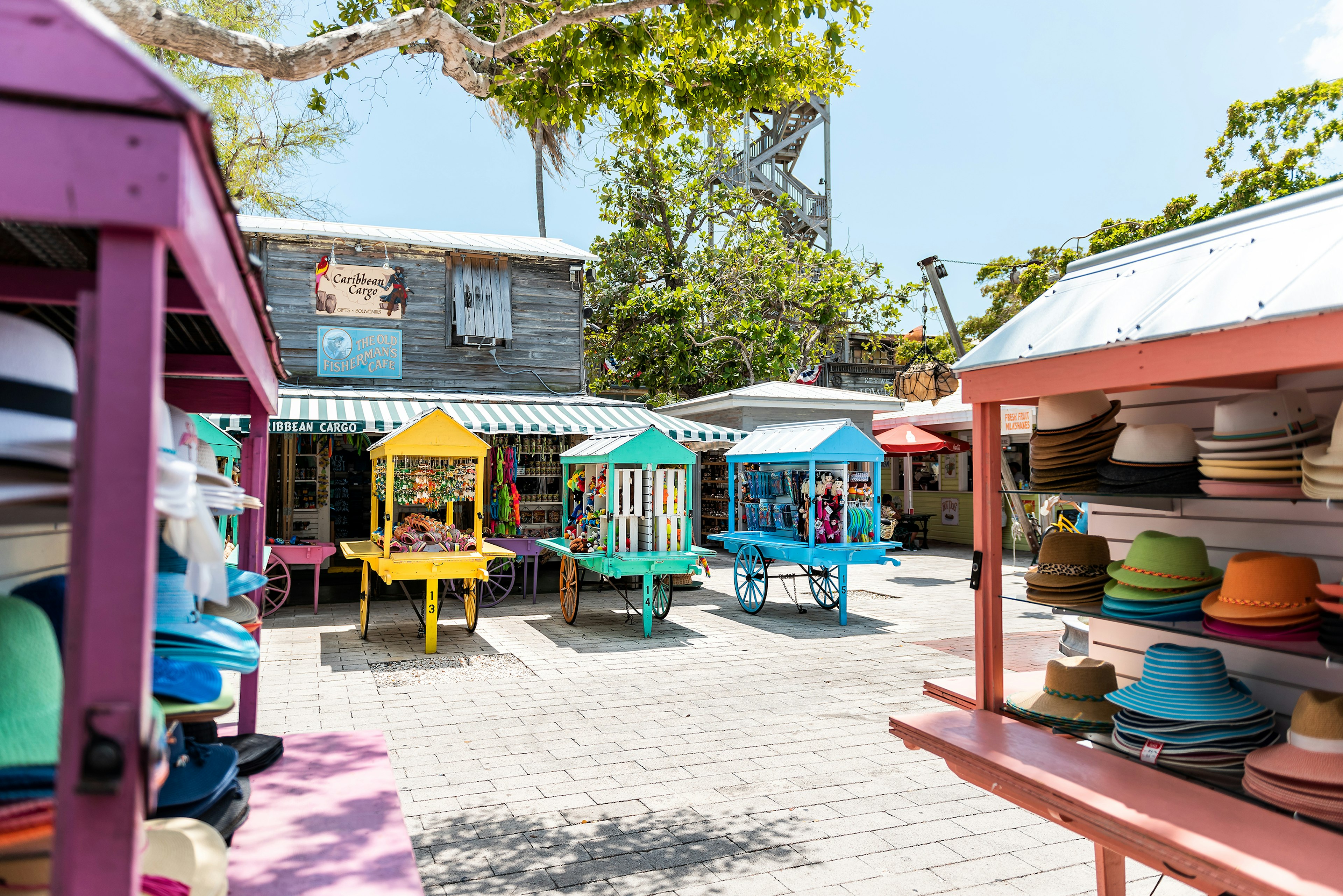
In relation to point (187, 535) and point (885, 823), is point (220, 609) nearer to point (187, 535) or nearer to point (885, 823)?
point (187, 535)

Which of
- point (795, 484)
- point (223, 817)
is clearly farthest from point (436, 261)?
point (223, 817)

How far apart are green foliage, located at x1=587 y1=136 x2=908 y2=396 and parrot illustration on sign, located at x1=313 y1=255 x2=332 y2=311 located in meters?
7.41

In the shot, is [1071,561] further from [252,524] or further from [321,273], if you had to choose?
[321,273]

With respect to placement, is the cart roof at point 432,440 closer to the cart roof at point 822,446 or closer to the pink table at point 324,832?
the cart roof at point 822,446

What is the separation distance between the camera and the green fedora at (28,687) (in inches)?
44.9

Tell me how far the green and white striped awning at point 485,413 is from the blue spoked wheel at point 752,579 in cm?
184

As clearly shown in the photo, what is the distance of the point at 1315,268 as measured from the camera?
201 centimetres

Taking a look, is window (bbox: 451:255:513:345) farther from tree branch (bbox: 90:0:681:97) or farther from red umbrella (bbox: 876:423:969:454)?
red umbrella (bbox: 876:423:969:454)

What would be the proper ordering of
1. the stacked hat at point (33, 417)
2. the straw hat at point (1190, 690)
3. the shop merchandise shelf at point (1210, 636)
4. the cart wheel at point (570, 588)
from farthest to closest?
1. the cart wheel at point (570, 588)
2. the straw hat at point (1190, 690)
3. the shop merchandise shelf at point (1210, 636)
4. the stacked hat at point (33, 417)

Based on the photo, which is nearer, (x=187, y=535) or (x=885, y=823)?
(x=187, y=535)

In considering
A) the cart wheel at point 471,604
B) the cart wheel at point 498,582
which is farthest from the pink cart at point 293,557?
the cart wheel at point 471,604

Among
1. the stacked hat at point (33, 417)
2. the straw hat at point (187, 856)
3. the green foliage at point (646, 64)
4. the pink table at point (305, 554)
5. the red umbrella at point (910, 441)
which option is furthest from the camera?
the red umbrella at point (910, 441)

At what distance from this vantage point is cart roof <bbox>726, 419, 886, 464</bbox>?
9047mm

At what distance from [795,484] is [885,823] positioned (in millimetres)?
6076
